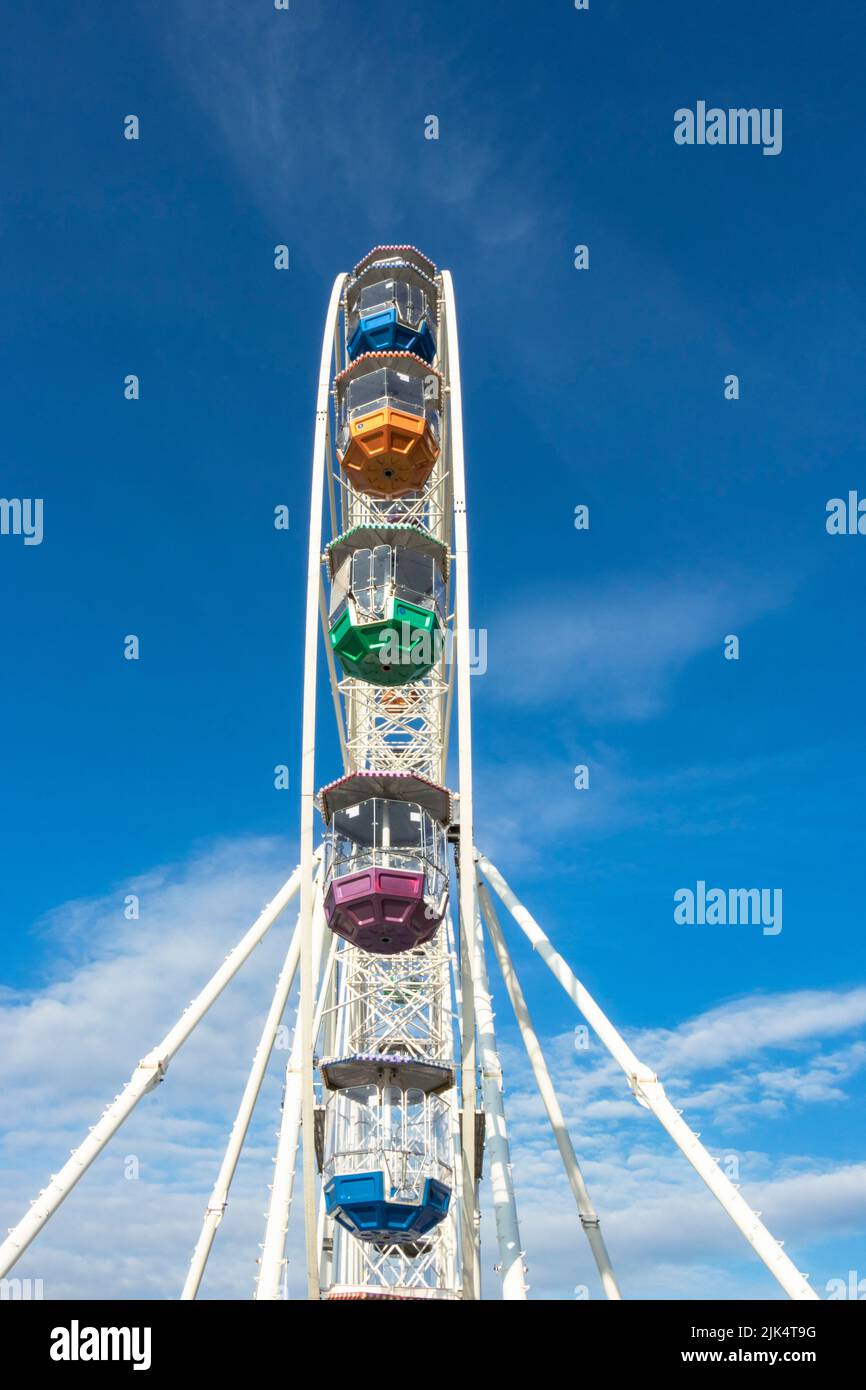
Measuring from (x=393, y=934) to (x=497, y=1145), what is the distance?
5452mm

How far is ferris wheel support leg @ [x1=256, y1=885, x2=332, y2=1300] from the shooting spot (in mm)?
22297

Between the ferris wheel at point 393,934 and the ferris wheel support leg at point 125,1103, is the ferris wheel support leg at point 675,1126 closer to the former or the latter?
the ferris wheel at point 393,934

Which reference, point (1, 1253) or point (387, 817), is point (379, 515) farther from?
point (1, 1253)

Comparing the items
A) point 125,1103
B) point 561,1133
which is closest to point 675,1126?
point 561,1133

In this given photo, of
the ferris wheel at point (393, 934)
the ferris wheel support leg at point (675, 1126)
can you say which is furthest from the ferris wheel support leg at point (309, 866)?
the ferris wheel support leg at point (675, 1126)

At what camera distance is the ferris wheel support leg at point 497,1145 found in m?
22.1

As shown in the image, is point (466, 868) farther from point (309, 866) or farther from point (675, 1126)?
point (675, 1126)

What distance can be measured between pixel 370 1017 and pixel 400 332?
58.2 feet

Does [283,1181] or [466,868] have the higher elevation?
[466,868]

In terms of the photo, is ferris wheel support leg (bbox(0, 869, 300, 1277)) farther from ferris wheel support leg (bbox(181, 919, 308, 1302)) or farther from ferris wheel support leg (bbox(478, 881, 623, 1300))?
ferris wheel support leg (bbox(478, 881, 623, 1300))

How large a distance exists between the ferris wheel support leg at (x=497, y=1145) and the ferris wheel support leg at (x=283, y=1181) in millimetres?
3794

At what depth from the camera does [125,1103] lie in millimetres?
21172

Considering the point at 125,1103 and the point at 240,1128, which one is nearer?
the point at 125,1103
